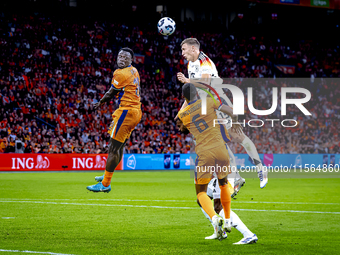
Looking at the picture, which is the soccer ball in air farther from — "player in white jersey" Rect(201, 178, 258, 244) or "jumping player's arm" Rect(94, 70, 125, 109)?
"player in white jersey" Rect(201, 178, 258, 244)

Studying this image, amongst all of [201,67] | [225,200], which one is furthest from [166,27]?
[225,200]

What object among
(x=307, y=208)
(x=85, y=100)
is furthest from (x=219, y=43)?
(x=307, y=208)

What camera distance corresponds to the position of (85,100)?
3070 cm

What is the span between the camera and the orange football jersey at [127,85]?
966cm

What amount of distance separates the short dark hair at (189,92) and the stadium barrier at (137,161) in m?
21.2

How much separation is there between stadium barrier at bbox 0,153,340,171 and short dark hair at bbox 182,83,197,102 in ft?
69.4

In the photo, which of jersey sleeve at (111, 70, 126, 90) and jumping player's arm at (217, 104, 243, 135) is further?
jersey sleeve at (111, 70, 126, 90)

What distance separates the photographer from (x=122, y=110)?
1001cm

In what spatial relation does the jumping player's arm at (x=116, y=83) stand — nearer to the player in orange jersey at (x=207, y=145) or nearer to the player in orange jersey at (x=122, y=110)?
the player in orange jersey at (x=122, y=110)

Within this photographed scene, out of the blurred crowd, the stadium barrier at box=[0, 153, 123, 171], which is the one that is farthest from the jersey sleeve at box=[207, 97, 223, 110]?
the stadium barrier at box=[0, 153, 123, 171]

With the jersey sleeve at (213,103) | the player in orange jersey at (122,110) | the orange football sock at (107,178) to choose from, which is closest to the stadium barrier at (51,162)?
the player in orange jersey at (122,110)

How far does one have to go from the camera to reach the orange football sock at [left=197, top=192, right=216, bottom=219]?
676cm

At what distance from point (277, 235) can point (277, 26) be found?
4044 cm

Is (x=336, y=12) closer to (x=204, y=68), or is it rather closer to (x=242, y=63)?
(x=242, y=63)
